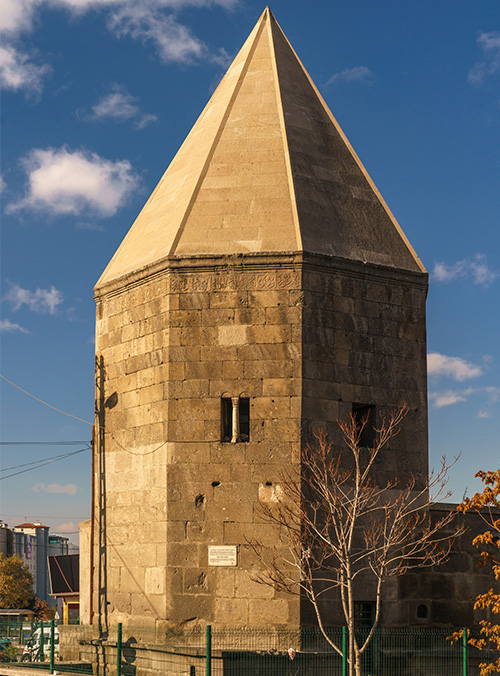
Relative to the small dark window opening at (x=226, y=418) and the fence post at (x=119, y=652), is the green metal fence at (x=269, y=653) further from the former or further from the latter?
the small dark window opening at (x=226, y=418)

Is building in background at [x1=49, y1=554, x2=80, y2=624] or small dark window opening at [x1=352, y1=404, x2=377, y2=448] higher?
small dark window opening at [x1=352, y1=404, x2=377, y2=448]

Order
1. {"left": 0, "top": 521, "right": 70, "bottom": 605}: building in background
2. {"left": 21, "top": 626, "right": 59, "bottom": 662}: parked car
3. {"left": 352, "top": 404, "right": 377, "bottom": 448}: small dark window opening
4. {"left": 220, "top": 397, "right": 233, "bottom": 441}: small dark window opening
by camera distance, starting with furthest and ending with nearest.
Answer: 1. {"left": 0, "top": 521, "right": 70, "bottom": 605}: building in background
2. {"left": 21, "top": 626, "right": 59, "bottom": 662}: parked car
3. {"left": 352, "top": 404, "right": 377, "bottom": 448}: small dark window opening
4. {"left": 220, "top": 397, "right": 233, "bottom": 441}: small dark window opening

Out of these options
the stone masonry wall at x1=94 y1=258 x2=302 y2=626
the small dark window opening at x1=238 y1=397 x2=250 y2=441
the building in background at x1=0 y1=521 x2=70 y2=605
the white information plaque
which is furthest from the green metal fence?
the building in background at x1=0 y1=521 x2=70 y2=605

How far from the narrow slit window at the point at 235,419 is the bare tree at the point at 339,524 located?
3.72 ft

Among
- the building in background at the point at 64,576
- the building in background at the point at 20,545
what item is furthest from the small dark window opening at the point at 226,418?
the building in background at the point at 20,545

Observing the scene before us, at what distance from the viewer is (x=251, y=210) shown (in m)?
16.8

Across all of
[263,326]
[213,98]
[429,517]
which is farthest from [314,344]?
[213,98]

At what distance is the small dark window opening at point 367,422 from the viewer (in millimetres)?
16344

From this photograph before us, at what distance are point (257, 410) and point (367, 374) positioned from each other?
2.24 meters

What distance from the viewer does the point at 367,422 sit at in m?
16.4

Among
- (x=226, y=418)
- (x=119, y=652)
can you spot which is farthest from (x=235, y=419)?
(x=119, y=652)

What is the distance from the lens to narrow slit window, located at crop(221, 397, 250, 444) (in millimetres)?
15633

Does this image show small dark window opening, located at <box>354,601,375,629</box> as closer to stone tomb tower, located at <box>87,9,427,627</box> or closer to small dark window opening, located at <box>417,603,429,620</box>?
stone tomb tower, located at <box>87,9,427,627</box>

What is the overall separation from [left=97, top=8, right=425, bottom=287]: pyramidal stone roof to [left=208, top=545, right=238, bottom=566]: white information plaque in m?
5.17
